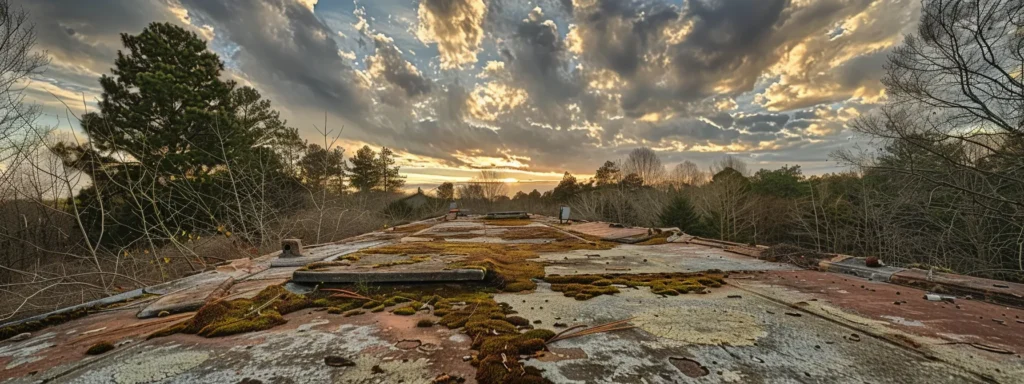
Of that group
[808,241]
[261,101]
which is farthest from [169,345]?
[808,241]

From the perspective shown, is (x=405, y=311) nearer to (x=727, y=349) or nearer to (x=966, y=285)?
(x=727, y=349)

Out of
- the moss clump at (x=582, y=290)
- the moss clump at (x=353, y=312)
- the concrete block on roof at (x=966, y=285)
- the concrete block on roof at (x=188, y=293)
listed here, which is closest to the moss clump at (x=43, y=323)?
the concrete block on roof at (x=188, y=293)

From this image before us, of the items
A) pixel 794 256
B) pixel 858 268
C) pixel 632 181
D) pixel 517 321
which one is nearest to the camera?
pixel 517 321

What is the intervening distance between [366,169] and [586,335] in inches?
1241

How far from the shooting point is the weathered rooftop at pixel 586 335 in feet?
4.90

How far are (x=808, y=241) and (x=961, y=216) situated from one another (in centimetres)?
954

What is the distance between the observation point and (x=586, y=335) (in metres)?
1.89

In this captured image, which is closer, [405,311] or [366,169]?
[405,311]

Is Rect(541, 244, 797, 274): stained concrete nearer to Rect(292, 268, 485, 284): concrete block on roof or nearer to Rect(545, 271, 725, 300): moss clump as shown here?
Rect(545, 271, 725, 300): moss clump

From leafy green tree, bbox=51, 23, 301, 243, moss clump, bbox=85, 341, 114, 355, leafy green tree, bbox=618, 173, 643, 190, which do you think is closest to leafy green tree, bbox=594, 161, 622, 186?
leafy green tree, bbox=618, 173, 643, 190

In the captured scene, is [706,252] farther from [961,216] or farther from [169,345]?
[961,216]

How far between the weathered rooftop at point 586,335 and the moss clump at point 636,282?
0.07 ft

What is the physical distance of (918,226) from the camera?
10.9 meters

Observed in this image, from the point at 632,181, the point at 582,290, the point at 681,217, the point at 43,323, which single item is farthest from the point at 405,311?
the point at 632,181
